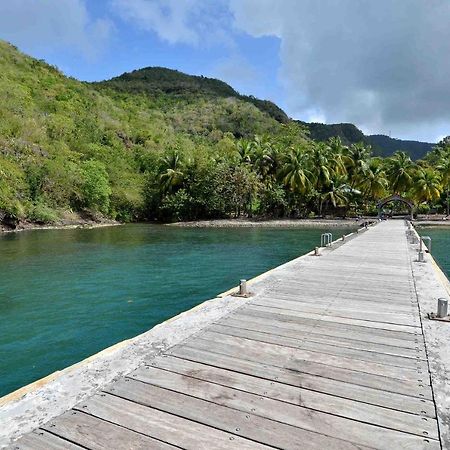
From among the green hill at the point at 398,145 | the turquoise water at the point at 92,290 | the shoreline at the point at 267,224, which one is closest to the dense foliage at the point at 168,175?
the shoreline at the point at 267,224

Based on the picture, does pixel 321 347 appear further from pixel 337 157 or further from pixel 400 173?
pixel 400 173

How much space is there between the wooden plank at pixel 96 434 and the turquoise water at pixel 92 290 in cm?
321

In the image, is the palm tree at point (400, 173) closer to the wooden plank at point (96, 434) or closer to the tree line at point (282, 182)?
the tree line at point (282, 182)

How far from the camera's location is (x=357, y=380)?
374 centimetres

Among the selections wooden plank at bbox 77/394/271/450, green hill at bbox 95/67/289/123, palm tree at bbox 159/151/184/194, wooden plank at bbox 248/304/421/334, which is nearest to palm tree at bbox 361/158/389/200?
palm tree at bbox 159/151/184/194

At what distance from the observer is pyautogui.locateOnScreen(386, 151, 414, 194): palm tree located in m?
47.7

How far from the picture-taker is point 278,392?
3502 millimetres

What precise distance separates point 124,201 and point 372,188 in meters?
29.9

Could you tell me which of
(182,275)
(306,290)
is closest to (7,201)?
(182,275)

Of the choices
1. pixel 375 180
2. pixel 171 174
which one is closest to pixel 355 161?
pixel 375 180

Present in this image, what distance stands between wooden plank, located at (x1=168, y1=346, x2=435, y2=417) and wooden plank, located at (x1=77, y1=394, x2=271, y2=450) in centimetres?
96

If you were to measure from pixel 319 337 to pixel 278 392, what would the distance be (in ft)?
5.37

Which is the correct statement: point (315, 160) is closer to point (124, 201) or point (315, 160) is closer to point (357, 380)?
point (124, 201)

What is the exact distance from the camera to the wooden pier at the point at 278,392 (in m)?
2.83
